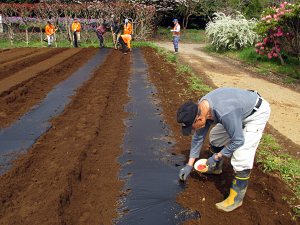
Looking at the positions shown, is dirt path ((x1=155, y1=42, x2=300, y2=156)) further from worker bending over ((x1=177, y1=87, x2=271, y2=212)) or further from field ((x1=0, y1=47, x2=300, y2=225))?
worker bending over ((x1=177, y1=87, x2=271, y2=212))

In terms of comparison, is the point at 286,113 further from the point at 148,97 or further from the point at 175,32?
the point at 175,32

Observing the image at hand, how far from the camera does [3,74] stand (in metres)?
6.90

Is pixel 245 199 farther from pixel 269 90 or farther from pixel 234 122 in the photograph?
pixel 269 90

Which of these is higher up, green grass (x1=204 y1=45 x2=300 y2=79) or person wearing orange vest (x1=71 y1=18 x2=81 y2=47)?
person wearing orange vest (x1=71 y1=18 x2=81 y2=47)

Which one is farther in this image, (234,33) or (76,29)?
(76,29)

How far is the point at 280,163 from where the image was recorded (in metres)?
3.06

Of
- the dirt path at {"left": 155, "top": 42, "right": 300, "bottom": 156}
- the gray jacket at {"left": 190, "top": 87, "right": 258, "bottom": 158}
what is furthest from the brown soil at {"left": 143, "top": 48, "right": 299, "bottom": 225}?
the dirt path at {"left": 155, "top": 42, "right": 300, "bottom": 156}

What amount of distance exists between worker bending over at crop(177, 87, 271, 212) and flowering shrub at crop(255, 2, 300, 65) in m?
7.17

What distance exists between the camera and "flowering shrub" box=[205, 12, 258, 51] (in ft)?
38.3

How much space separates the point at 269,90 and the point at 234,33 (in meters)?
6.42

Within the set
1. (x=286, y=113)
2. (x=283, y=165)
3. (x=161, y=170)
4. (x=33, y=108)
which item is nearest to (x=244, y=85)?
(x=286, y=113)

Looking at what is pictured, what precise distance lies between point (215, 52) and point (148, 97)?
934 centimetres

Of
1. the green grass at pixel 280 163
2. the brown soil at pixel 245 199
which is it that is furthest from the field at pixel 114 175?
the green grass at pixel 280 163

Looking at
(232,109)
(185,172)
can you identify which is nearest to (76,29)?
(185,172)
